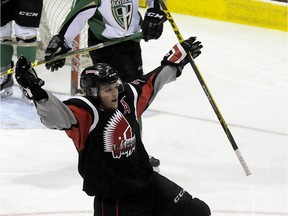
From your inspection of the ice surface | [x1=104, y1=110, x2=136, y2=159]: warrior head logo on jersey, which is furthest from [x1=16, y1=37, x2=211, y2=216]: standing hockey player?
the ice surface

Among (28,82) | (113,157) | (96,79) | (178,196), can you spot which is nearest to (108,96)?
(96,79)

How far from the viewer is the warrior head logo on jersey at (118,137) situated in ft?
9.32

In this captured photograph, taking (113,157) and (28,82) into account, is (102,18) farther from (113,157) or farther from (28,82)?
(28,82)

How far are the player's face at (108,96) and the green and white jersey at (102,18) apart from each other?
1.21 m

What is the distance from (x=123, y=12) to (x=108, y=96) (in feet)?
4.17

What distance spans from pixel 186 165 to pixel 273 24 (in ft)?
11.1

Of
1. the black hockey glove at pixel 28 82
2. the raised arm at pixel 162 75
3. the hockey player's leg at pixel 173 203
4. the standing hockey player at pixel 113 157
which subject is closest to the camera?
the black hockey glove at pixel 28 82

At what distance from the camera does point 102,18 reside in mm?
4043

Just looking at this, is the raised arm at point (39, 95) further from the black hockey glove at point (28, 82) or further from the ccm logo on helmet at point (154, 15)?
the ccm logo on helmet at point (154, 15)

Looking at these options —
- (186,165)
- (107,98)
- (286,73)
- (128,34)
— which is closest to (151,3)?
(128,34)

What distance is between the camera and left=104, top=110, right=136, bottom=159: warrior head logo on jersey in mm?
2842

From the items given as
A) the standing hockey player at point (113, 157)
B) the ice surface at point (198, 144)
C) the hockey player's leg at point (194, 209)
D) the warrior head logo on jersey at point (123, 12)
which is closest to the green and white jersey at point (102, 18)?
the warrior head logo on jersey at point (123, 12)

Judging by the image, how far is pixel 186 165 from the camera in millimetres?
4348

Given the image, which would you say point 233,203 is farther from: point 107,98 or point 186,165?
point 107,98
